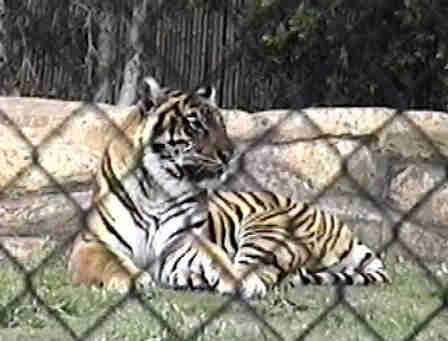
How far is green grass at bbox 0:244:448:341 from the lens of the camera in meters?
3.44

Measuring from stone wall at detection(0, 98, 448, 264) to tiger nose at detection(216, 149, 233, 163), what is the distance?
2.54 ft

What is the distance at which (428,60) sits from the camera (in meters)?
Result: 4.04

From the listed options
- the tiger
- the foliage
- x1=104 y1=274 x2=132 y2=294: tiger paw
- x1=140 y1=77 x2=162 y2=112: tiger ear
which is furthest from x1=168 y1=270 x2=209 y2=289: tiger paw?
the foliage

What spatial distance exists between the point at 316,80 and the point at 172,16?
486 millimetres

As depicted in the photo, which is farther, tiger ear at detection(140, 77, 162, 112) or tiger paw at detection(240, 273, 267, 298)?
tiger ear at detection(140, 77, 162, 112)

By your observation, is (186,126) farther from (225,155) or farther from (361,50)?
(361,50)

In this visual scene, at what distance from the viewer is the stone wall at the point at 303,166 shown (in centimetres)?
522

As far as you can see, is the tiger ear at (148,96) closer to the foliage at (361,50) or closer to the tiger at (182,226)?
the tiger at (182,226)

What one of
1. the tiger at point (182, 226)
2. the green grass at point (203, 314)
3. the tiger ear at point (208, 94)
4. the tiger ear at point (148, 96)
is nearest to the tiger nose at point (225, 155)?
the tiger at point (182, 226)

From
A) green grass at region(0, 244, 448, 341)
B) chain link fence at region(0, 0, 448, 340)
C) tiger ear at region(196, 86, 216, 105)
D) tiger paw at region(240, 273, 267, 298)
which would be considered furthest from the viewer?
tiger ear at region(196, 86, 216, 105)

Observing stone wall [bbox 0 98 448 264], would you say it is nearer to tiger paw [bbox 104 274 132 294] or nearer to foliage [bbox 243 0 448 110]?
foliage [bbox 243 0 448 110]

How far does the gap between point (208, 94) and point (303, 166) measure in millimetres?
1116

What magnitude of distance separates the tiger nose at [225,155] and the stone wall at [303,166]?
2.54 feet

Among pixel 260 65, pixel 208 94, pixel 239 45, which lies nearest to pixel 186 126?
pixel 208 94
